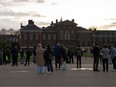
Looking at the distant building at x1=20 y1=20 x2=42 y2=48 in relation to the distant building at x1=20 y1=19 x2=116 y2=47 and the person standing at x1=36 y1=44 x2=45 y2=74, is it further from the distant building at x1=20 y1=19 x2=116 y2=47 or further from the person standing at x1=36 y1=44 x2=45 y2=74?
the person standing at x1=36 y1=44 x2=45 y2=74

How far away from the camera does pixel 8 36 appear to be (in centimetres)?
17300

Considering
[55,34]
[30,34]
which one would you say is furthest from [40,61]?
[55,34]

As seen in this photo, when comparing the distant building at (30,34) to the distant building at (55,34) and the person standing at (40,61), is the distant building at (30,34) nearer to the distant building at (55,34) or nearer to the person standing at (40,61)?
the distant building at (55,34)

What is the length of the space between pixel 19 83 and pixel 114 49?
10.1 meters

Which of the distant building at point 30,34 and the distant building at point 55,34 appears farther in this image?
the distant building at point 55,34

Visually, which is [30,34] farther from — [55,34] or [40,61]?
[40,61]

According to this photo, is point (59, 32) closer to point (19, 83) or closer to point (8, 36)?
point (8, 36)

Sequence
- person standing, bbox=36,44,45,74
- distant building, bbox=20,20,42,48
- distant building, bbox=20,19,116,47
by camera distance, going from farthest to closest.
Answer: distant building, bbox=20,19,116,47 → distant building, bbox=20,20,42,48 → person standing, bbox=36,44,45,74

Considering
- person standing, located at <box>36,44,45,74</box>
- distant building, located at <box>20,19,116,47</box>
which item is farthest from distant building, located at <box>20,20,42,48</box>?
person standing, located at <box>36,44,45,74</box>

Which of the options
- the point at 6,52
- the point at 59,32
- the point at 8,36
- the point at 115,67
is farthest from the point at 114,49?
the point at 8,36

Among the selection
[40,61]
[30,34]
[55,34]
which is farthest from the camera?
[55,34]

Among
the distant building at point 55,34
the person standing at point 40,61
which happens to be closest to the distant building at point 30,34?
the distant building at point 55,34

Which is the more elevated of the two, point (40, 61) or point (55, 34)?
point (55, 34)

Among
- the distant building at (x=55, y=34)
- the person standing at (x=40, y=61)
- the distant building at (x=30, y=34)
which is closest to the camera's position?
the person standing at (x=40, y=61)
